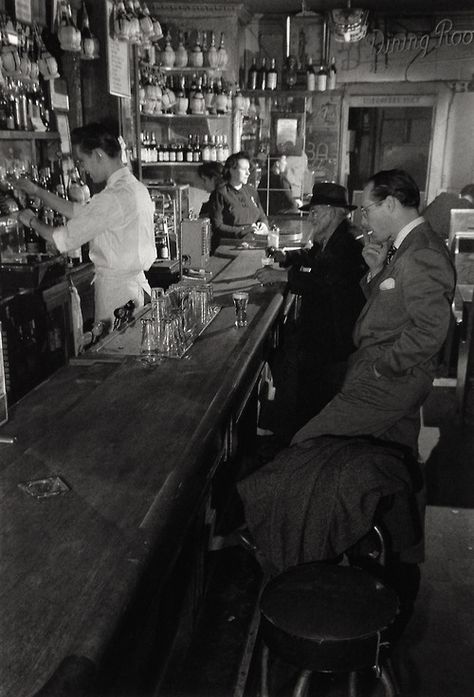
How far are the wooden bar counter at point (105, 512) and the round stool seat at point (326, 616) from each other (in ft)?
1.04

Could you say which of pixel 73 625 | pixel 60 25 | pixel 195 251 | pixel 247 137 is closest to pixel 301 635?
pixel 73 625

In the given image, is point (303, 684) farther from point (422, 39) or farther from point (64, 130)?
point (422, 39)

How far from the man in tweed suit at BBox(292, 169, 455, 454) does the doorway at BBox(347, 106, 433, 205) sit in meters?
9.87

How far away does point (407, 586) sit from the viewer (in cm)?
297

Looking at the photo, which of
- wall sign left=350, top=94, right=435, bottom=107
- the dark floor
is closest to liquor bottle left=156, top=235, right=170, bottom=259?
the dark floor

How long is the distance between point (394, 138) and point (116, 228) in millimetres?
9994

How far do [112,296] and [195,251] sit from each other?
0.72m

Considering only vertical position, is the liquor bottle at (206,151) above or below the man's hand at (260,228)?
above

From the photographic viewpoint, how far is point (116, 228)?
3.84 m

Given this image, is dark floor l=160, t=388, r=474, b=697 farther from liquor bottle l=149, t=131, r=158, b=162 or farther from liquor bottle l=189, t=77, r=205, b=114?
liquor bottle l=189, t=77, r=205, b=114

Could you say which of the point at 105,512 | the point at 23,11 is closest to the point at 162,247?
the point at 23,11

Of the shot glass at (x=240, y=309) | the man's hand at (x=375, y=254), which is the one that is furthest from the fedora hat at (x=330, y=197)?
the shot glass at (x=240, y=309)

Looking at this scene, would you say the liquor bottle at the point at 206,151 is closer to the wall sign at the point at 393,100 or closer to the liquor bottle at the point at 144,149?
the liquor bottle at the point at 144,149

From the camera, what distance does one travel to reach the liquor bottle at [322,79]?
923 cm
